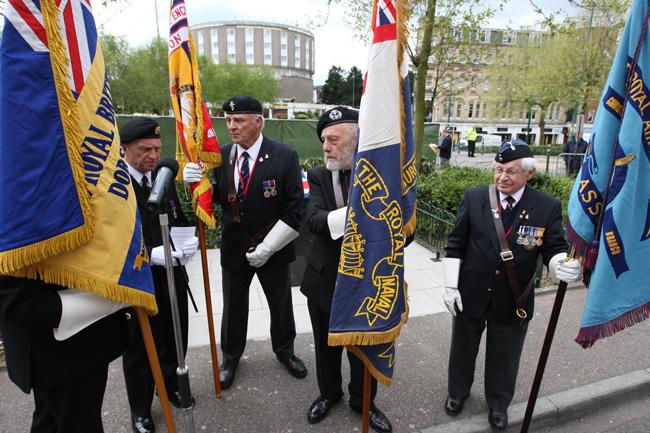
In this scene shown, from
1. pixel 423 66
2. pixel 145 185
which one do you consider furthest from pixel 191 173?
pixel 423 66

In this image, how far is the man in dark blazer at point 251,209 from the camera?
3309 millimetres

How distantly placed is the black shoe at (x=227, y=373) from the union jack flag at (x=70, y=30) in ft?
8.80

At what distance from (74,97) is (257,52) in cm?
10921

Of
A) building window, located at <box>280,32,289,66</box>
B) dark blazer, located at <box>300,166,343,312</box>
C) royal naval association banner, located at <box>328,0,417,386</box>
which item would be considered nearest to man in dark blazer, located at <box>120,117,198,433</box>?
dark blazer, located at <box>300,166,343,312</box>

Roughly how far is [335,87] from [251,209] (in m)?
73.3

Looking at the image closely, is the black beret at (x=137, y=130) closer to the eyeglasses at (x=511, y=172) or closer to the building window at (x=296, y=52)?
the eyeglasses at (x=511, y=172)

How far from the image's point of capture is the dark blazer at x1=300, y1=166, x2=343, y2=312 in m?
2.80

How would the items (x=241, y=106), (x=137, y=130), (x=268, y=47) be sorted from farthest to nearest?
(x=268, y=47), (x=241, y=106), (x=137, y=130)

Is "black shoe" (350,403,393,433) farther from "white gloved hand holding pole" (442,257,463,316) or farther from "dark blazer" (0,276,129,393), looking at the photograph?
"dark blazer" (0,276,129,393)

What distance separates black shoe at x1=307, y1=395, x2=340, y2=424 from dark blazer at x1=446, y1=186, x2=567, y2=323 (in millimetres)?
1343

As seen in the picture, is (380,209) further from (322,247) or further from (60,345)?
(60,345)

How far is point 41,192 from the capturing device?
158 cm

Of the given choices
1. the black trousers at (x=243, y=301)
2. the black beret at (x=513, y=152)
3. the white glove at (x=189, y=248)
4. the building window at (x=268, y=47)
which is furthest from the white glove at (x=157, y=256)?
the building window at (x=268, y=47)

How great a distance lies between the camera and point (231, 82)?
54625mm
